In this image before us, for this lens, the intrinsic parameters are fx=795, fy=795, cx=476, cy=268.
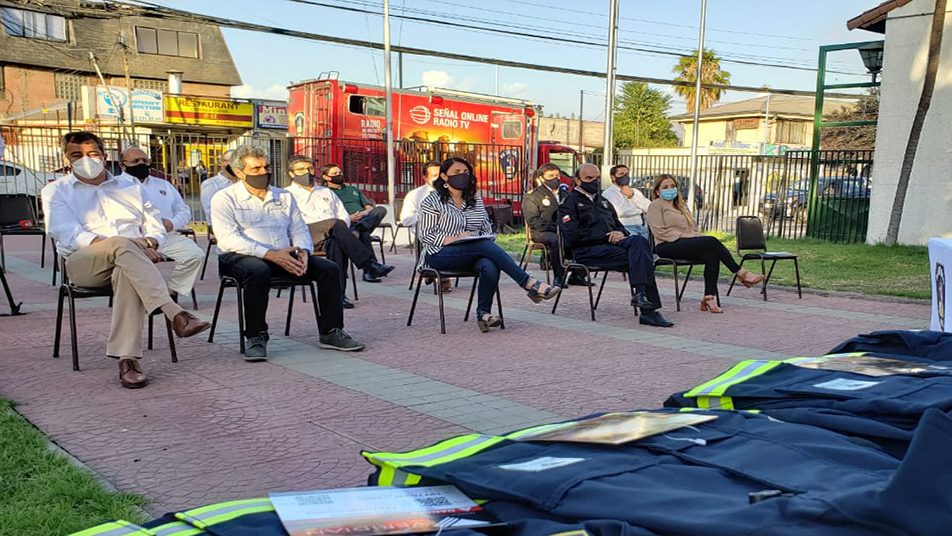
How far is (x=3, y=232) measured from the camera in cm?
1031

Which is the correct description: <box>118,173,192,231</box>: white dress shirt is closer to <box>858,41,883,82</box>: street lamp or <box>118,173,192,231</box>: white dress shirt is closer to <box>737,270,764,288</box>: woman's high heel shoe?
<box>737,270,764,288</box>: woman's high heel shoe

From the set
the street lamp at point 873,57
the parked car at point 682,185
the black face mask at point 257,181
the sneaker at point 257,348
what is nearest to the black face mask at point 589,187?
the black face mask at point 257,181

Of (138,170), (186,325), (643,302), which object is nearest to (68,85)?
(138,170)

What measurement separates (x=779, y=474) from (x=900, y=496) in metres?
0.40

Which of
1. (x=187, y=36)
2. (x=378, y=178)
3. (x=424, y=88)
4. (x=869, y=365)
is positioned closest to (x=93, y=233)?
(x=869, y=365)

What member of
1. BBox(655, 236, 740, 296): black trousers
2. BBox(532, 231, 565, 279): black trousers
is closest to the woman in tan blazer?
BBox(655, 236, 740, 296): black trousers

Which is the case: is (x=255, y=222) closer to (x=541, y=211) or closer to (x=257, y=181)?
(x=257, y=181)

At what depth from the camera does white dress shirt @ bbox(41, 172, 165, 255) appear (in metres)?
5.89

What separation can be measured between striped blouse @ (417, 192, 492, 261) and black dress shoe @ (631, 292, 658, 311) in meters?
1.69

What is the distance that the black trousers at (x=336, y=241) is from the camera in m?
9.52

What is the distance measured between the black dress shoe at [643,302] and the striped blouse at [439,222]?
1691 millimetres

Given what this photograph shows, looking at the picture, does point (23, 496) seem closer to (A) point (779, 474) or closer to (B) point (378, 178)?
(A) point (779, 474)

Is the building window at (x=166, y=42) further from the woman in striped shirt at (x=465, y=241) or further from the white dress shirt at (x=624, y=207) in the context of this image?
the woman in striped shirt at (x=465, y=241)

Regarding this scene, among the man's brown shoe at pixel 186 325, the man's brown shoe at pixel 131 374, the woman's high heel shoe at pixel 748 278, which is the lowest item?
the man's brown shoe at pixel 131 374
